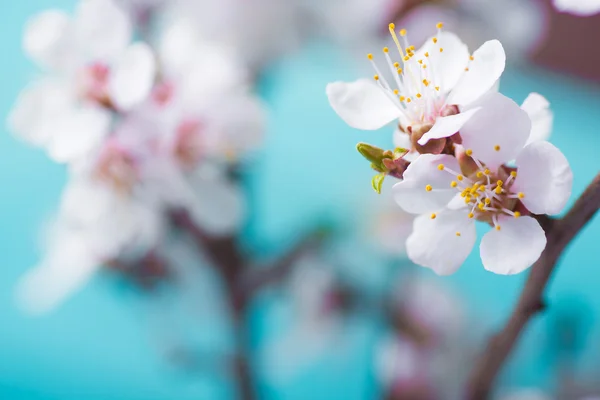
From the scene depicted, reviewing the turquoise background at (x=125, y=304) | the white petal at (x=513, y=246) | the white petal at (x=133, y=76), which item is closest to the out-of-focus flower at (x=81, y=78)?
the white petal at (x=133, y=76)

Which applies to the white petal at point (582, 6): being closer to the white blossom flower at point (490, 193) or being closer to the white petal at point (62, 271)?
the white blossom flower at point (490, 193)

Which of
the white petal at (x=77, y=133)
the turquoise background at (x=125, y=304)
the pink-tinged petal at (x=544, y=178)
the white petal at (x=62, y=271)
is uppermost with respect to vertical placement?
the turquoise background at (x=125, y=304)

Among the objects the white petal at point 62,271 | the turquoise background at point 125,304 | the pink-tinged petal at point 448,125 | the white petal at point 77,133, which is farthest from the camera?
the turquoise background at point 125,304

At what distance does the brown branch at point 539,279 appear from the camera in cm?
32

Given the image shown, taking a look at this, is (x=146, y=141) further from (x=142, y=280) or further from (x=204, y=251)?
(x=142, y=280)

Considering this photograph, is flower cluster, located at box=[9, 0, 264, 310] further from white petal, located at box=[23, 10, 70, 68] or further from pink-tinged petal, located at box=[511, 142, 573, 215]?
pink-tinged petal, located at box=[511, 142, 573, 215]

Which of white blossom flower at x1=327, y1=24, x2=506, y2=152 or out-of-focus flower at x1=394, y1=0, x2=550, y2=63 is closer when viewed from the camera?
white blossom flower at x1=327, y1=24, x2=506, y2=152

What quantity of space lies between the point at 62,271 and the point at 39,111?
0.98ft

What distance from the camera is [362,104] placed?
37 centimetres

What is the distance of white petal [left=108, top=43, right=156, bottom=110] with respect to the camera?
0.52 meters

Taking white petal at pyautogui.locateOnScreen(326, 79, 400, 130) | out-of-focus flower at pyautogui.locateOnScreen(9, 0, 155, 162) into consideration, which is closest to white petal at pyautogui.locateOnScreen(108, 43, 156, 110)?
out-of-focus flower at pyautogui.locateOnScreen(9, 0, 155, 162)

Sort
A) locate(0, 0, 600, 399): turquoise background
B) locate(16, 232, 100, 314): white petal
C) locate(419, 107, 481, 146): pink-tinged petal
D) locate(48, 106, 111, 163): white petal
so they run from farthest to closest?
locate(0, 0, 600, 399): turquoise background → locate(16, 232, 100, 314): white petal → locate(48, 106, 111, 163): white petal → locate(419, 107, 481, 146): pink-tinged petal

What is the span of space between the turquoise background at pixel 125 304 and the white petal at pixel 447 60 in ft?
2.90

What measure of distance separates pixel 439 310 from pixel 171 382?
1.91ft
